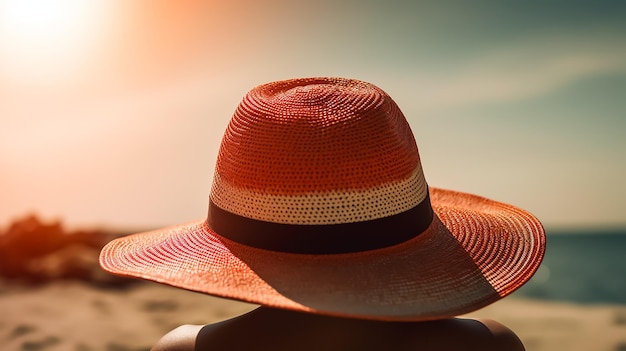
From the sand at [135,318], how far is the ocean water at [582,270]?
107cm

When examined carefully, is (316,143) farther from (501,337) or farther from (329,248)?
(501,337)

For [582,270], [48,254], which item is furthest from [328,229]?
[582,270]

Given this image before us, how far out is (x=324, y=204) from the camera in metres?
1.56

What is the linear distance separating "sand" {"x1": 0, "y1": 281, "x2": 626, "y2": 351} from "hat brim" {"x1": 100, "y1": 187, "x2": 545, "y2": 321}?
2375mm

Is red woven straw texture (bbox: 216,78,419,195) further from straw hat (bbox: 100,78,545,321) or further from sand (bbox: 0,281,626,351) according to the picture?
sand (bbox: 0,281,626,351)

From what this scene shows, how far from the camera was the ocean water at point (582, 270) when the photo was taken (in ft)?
20.2

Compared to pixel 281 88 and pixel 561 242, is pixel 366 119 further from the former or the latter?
pixel 561 242

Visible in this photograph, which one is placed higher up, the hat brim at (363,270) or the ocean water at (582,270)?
the hat brim at (363,270)

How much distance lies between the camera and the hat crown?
5.11ft

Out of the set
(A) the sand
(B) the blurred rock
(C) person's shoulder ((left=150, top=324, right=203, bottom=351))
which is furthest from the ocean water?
(C) person's shoulder ((left=150, top=324, right=203, bottom=351))

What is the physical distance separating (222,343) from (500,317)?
333 cm

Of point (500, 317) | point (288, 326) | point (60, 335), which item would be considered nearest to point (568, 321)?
point (500, 317)

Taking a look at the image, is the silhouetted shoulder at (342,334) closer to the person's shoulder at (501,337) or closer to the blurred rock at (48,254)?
the person's shoulder at (501,337)

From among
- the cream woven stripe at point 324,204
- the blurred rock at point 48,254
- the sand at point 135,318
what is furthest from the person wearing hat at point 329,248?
the blurred rock at point 48,254
